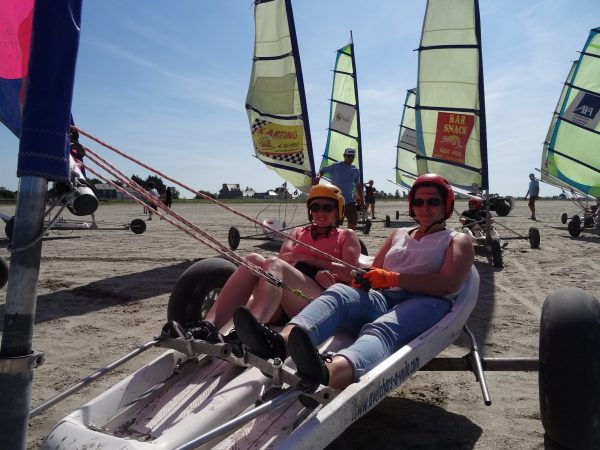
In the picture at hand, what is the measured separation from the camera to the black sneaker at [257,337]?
7.24 ft

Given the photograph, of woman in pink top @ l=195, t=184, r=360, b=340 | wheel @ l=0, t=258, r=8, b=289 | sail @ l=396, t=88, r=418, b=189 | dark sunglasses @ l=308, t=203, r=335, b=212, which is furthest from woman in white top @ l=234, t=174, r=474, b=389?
sail @ l=396, t=88, r=418, b=189

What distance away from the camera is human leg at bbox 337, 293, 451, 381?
7.11ft

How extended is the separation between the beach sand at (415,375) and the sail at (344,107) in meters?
8.53

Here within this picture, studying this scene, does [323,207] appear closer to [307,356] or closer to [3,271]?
[307,356]

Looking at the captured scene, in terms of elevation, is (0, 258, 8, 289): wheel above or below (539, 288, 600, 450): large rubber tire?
below

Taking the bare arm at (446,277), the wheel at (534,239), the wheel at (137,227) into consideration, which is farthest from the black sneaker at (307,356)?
the wheel at (137,227)

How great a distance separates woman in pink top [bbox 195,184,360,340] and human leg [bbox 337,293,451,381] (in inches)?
23.0

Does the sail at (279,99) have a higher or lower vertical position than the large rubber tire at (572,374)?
higher

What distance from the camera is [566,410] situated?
80.9 inches

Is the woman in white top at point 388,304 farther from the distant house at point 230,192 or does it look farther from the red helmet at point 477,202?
the distant house at point 230,192

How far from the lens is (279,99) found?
1054 centimetres

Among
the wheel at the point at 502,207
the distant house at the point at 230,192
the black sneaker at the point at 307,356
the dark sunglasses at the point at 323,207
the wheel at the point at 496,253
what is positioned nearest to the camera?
the black sneaker at the point at 307,356

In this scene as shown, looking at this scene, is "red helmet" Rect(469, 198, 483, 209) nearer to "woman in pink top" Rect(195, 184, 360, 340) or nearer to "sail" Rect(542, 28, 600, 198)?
"woman in pink top" Rect(195, 184, 360, 340)

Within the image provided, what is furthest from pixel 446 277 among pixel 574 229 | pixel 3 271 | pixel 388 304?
pixel 574 229
